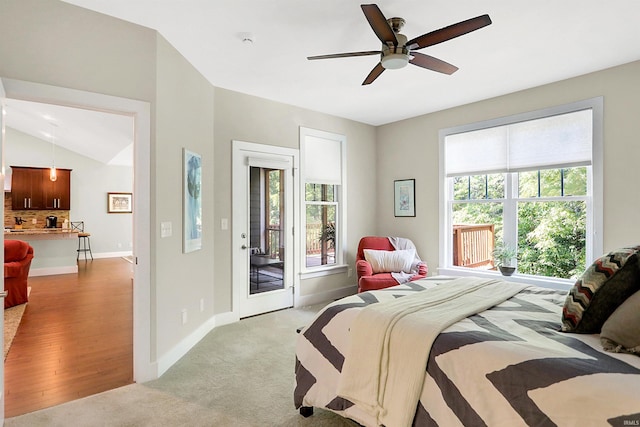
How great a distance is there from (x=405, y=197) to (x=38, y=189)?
8.94 metres

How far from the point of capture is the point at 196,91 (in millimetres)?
3367

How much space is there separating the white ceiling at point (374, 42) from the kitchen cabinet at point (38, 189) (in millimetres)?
7449

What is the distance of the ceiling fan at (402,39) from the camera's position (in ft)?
6.41

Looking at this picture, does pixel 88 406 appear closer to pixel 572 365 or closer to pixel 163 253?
pixel 163 253

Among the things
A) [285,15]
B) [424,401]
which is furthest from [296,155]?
[424,401]

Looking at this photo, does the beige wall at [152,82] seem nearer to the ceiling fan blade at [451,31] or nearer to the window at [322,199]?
the window at [322,199]

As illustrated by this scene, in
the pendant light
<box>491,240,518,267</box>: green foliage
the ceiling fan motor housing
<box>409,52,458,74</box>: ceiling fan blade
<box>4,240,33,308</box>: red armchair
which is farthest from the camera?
the pendant light

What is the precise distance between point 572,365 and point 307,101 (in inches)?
153

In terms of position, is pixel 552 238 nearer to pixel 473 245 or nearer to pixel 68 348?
pixel 473 245

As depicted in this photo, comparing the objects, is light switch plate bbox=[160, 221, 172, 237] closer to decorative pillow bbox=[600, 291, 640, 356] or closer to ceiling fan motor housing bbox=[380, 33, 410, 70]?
ceiling fan motor housing bbox=[380, 33, 410, 70]

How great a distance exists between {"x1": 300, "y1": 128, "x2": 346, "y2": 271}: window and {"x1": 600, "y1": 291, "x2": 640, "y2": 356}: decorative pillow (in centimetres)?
355

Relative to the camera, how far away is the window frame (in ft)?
15.1

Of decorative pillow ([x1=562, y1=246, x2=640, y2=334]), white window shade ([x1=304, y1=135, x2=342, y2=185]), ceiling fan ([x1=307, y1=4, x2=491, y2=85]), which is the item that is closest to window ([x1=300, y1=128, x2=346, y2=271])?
white window shade ([x1=304, y1=135, x2=342, y2=185])

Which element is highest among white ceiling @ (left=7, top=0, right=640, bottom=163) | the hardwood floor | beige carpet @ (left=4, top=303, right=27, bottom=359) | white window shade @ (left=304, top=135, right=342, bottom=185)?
white ceiling @ (left=7, top=0, right=640, bottom=163)
